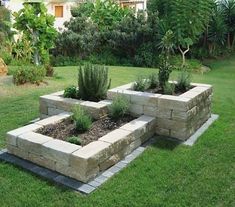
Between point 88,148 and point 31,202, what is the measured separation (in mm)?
1035

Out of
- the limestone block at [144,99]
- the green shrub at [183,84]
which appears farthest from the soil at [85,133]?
the green shrub at [183,84]

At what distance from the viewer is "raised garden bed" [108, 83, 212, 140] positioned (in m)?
5.79

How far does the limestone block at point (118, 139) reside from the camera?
4.84m

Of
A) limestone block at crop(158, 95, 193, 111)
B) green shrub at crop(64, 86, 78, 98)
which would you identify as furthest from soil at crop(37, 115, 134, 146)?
green shrub at crop(64, 86, 78, 98)

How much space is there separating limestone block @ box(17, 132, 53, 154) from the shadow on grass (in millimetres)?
1881

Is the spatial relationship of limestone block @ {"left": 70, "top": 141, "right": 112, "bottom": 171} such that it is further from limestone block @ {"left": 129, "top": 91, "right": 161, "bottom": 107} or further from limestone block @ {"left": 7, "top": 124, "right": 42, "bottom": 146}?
limestone block @ {"left": 129, "top": 91, "right": 161, "bottom": 107}

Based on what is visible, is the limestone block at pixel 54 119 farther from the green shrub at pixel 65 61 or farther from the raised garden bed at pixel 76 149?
the green shrub at pixel 65 61

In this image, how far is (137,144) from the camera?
18.1 ft

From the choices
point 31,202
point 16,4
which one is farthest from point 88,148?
point 16,4

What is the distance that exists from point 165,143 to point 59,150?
2.05 metres

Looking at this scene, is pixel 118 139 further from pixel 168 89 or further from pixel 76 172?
pixel 168 89

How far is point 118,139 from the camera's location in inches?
194

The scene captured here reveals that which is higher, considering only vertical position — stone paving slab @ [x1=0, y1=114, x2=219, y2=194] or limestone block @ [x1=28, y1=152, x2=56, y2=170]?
limestone block @ [x1=28, y1=152, x2=56, y2=170]

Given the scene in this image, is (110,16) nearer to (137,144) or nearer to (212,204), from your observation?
(137,144)
